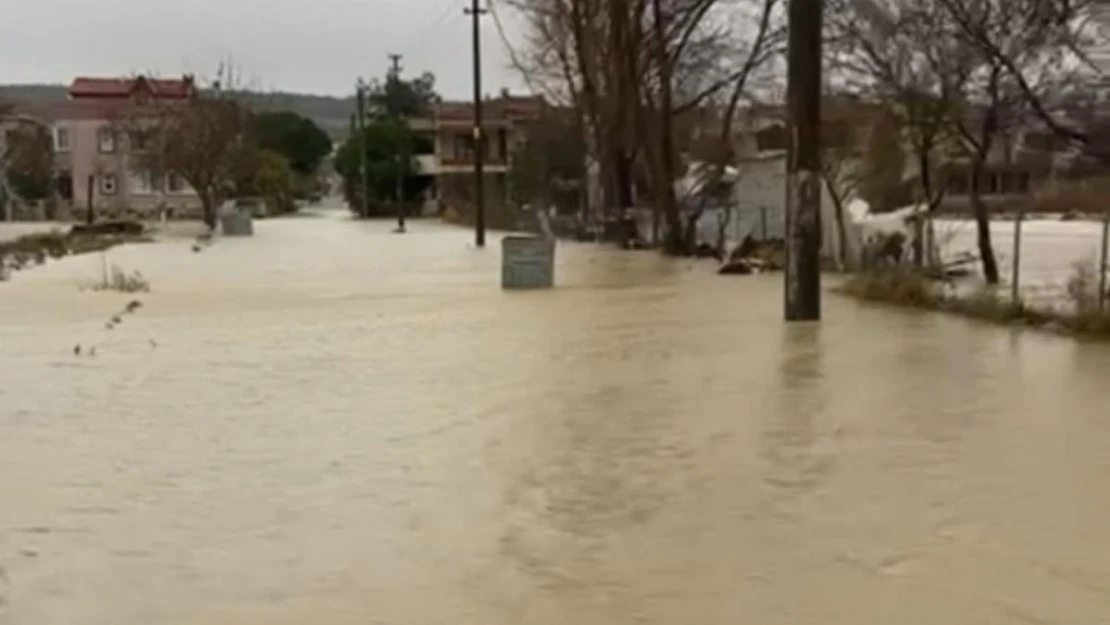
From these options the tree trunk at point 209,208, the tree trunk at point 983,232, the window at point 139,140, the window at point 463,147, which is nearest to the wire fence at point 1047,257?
the tree trunk at point 983,232

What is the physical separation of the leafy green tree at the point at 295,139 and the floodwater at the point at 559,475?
85.1m

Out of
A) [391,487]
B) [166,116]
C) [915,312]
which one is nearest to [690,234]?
[915,312]

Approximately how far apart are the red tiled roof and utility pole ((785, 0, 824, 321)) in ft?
194

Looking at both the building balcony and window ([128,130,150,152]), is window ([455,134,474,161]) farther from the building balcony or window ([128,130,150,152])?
window ([128,130,150,152])

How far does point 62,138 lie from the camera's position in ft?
345

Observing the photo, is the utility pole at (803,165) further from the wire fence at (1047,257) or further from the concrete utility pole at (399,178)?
the concrete utility pole at (399,178)

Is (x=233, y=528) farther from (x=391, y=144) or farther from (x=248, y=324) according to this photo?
(x=391, y=144)

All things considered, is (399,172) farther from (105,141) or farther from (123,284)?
(123,284)

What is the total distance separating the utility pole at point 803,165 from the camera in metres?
19.6

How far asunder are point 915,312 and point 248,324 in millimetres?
8473

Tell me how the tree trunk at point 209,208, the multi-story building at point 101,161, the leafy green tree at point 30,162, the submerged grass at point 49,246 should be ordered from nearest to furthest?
1. the submerged grass at point 49,246
2. the tree trunk at point 209,208
3. the leafy green tree at point 30,162
4. the multi-story building at point 101,161

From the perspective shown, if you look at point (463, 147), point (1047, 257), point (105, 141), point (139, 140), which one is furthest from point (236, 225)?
point (105, 141)

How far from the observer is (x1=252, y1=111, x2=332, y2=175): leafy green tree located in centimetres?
10318

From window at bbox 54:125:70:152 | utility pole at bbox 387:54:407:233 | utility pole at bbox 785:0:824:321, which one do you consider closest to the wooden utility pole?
utility pole at bbox 387:54:407:233
